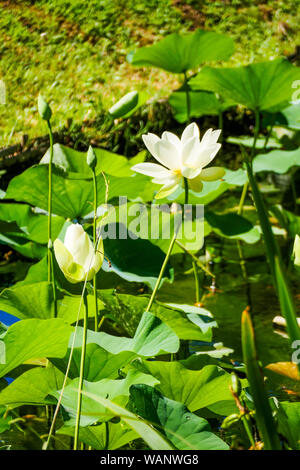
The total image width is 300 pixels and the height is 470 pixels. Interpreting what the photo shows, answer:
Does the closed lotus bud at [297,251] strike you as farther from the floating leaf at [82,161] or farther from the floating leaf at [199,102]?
the floating leaf at [199,102]

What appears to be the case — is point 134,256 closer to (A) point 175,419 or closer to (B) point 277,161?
(A) point 175,419

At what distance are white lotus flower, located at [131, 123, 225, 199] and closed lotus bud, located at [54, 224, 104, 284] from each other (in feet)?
0.50

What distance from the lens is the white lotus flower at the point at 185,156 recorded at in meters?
0.74

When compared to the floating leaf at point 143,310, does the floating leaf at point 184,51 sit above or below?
above

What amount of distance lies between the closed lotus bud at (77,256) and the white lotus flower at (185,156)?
6.0 inches

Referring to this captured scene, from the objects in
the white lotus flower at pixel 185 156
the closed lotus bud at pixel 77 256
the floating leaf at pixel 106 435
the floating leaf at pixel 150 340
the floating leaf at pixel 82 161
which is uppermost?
the white lotus flower at pixel 185 156

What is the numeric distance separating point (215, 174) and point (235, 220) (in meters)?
0.75

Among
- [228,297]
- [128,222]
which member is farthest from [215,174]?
[228,297]

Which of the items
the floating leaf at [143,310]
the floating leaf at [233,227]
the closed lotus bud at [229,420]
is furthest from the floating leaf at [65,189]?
the closed lotus bud at [229,420]

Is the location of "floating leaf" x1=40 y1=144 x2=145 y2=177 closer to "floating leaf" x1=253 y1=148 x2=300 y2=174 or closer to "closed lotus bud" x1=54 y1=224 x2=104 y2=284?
"floating leaf" x1=253 y1=148 x2=300 y2=174

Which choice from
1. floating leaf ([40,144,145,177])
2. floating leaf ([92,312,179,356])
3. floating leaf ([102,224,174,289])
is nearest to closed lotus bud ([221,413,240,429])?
floating leaf ([92,312,179,356])

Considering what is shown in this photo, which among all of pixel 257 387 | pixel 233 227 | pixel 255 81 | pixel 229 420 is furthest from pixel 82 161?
pixel 257 387

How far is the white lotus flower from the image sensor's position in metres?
0.74

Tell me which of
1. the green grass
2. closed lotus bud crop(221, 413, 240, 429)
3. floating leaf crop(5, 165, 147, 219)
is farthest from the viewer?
the green grass
